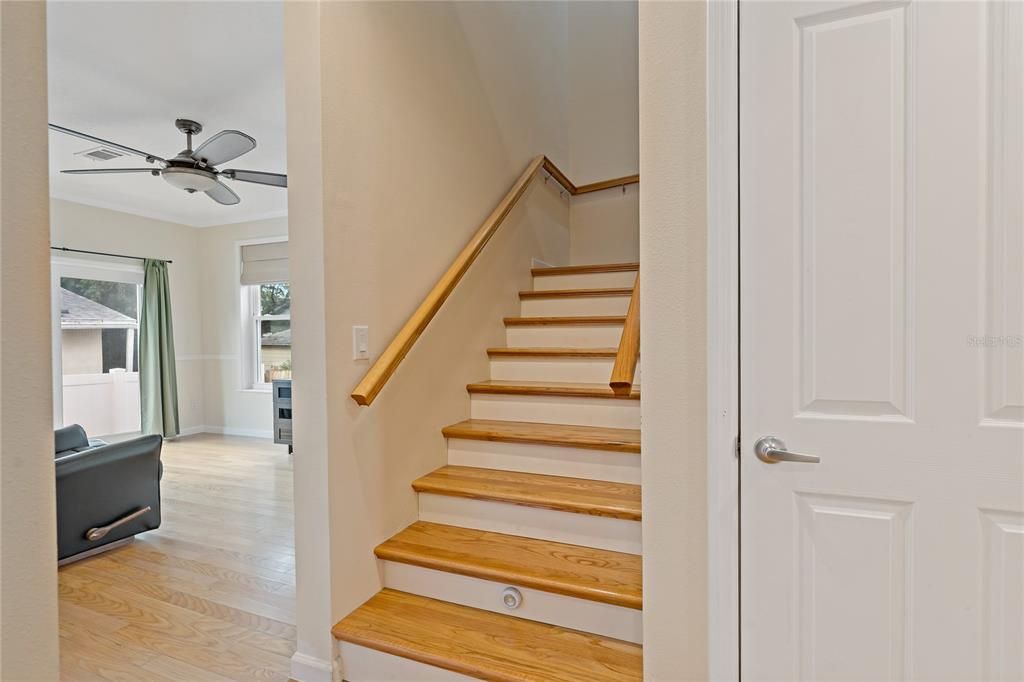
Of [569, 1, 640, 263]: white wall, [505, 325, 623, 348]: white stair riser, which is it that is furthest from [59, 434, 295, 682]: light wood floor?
[569, 1, 640, 263]: white wall

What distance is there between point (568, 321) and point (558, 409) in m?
0.65

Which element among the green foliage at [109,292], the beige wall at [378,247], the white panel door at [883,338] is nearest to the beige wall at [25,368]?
the beige wall at [378,247]

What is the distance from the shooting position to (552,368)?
8.84ft

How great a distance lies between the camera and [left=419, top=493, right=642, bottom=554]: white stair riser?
6.00 ft

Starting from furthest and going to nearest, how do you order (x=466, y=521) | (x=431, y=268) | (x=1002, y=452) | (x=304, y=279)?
→ (x=431, y=268)
(x=466, y=521)
(x=304, y=279)
(x=1002, y=452)

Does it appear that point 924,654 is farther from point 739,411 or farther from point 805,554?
point 739,411

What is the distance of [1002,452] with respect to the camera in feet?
3.58

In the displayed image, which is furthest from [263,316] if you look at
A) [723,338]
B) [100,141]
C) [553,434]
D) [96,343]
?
[723,338]

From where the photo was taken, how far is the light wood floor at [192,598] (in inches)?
73.6

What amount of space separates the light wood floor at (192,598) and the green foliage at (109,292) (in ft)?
9.89

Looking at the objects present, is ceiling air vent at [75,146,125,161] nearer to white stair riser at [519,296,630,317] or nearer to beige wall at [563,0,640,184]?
white stair riser at [519,296,630,317]

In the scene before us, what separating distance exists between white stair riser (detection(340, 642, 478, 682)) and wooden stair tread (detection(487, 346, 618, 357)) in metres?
1.53

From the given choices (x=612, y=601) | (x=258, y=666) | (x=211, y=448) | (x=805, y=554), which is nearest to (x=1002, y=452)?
(x=805, y=554)

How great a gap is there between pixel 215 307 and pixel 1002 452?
7252mm
